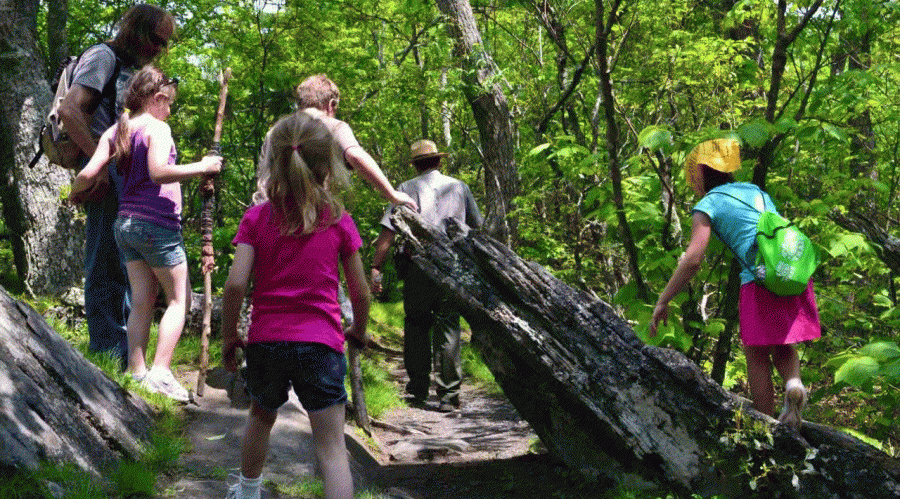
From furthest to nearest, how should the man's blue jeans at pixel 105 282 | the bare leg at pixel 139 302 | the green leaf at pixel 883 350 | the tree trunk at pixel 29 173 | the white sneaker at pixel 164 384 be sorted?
the tree trunk at pixel 29 173, the man's blue jeans at pixel 105 282, the white sneaker at pixel 164 384, the bare leg at pixel 139 302, the green leaf at pixel 883 350

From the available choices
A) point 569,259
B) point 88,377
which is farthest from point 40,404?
point 569,259

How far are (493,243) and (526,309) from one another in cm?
50

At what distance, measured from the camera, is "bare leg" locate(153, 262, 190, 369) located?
500cm

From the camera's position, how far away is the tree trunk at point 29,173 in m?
8.02

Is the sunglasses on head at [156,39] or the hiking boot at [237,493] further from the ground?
the sunglasses on head at [156,39]

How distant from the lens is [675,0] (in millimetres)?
9023

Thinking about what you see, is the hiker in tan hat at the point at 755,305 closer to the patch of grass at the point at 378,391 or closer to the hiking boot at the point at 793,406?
the hiking boot at the point at 793,406

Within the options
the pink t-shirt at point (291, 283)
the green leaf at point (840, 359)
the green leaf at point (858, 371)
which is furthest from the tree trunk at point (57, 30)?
the green leaf at point (858, 371)

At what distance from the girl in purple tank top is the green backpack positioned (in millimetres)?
3354

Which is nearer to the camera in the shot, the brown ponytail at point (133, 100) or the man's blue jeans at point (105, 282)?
the brown ponytail at point (133, 100)

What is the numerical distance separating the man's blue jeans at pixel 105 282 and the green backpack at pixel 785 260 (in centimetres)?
397

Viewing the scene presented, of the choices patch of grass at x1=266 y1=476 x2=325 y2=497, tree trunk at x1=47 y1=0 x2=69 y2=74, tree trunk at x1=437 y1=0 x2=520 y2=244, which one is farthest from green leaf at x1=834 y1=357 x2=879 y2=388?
tree trunk at x1=47 y1=0 x2=69 y2=74

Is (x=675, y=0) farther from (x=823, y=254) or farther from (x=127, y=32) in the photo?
(x=127, y=32)

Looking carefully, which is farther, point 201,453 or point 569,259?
point 569,259
